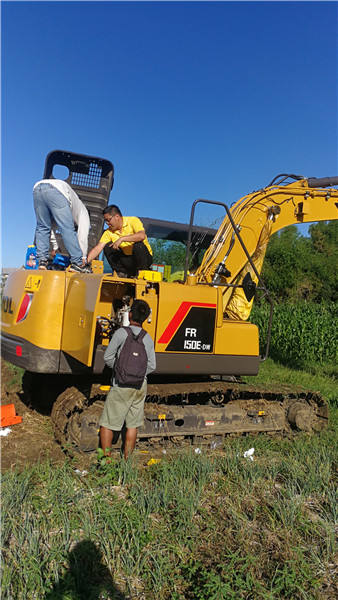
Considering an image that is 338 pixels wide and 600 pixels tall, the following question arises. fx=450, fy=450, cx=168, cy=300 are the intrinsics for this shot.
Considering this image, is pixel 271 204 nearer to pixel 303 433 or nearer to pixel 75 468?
pixel 303 433

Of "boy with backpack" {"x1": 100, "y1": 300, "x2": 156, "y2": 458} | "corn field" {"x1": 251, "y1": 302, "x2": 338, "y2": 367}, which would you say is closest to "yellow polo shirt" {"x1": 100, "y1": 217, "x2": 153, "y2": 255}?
"boy with backpack" {"x1": 100, "y1": 300, "x2": 156, "y2": 458}

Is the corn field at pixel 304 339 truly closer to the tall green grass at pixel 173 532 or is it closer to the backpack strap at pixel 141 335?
the tall green grass at pixel 173 532

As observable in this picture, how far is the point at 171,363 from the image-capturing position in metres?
4.73

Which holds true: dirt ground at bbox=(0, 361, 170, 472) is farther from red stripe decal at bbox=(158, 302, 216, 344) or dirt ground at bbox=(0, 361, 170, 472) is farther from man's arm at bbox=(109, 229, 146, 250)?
man's arm at bbox=(109, 229, 146, 250)

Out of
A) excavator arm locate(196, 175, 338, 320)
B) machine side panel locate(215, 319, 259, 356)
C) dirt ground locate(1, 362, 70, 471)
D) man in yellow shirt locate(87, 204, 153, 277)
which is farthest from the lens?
excavator arm locate(196, 175, 338, 320)

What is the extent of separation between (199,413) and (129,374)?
56.2 inches

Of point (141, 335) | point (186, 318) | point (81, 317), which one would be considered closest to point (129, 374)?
point (141, 335)

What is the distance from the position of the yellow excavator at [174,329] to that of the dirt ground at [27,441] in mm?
327

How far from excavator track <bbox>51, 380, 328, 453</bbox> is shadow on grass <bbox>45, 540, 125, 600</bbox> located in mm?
1585

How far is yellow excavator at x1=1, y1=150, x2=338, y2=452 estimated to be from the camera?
462 centimetres

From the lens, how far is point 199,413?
5.23 meters

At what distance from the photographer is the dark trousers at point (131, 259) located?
5.18m

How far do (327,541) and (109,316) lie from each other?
119 inches

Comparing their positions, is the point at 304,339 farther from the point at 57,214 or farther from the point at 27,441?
the point at 57,214
